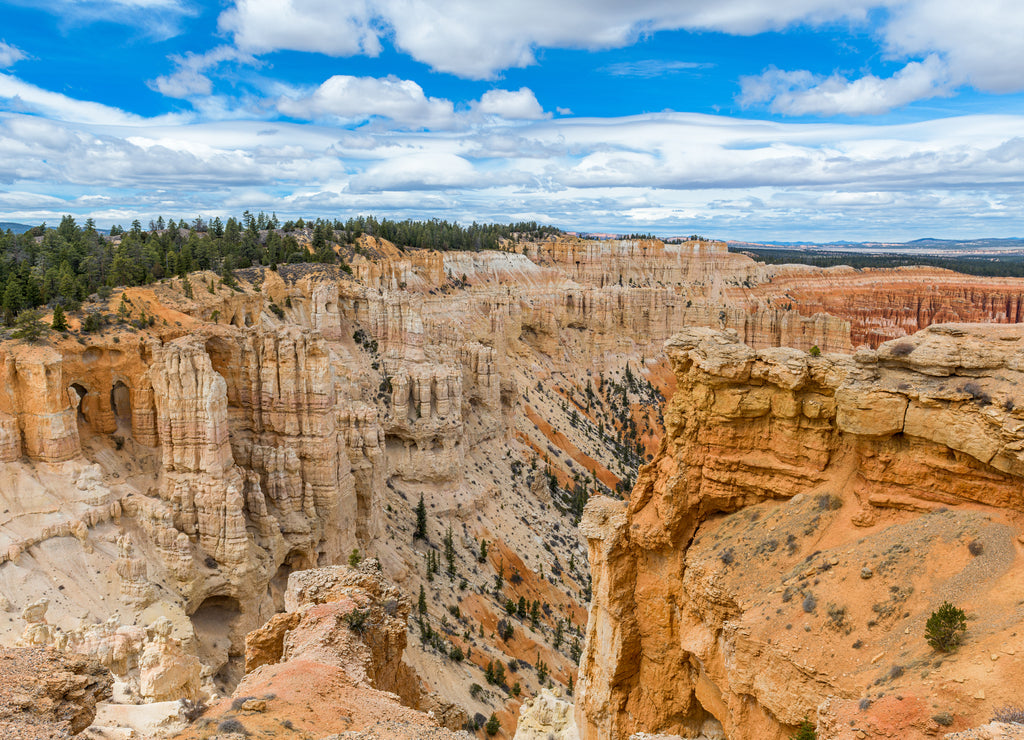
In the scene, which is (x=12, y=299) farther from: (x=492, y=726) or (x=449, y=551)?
(x=492, y=726)

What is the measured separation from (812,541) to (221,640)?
80.1ft

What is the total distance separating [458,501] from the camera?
52750mm

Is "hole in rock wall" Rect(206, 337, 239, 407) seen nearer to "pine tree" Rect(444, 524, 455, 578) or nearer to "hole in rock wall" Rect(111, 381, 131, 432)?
"hole in rock wall" Rect(111, 381, 131, 432)

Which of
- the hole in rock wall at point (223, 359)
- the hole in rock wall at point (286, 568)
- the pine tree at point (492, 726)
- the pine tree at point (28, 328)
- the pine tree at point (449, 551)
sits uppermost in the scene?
the pine tree at point (28, 328)

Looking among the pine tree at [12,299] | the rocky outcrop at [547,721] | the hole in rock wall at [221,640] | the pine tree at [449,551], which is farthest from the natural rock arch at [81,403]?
the pine tree at [449,551]

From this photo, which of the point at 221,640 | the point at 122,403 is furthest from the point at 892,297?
the point at 122,403

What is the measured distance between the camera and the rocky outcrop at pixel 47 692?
1112cm

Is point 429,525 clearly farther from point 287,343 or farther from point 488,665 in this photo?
point 287,343

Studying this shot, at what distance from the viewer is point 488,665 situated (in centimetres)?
3766

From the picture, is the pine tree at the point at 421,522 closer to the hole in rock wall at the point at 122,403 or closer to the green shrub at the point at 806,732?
the hole in rock wall at the point at 122,403

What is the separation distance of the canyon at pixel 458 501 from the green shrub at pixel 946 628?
0.46 meters

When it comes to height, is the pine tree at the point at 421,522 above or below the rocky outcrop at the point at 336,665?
below

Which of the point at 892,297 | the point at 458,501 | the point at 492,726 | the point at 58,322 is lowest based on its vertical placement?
the point at 492,726

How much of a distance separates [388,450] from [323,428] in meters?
19.9
